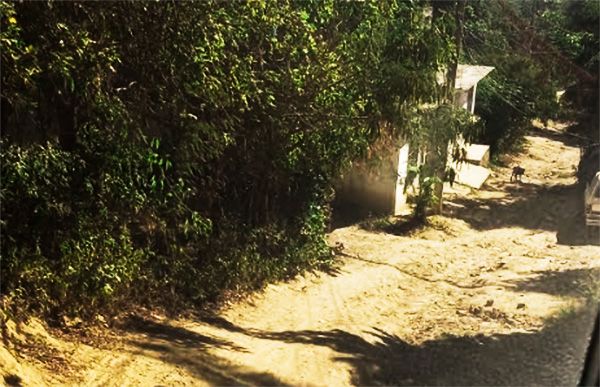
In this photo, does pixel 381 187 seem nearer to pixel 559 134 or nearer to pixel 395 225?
pixel 395 225

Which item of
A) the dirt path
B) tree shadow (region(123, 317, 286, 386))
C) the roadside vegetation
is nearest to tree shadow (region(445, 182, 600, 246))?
the dirt path

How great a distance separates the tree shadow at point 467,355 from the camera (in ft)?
17.5

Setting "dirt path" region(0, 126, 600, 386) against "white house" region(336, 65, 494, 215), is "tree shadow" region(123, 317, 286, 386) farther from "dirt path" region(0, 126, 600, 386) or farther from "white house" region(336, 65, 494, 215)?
"white house" region(336, 65, 494, 215)

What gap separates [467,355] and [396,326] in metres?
1.48

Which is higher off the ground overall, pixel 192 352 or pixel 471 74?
pixel 471 74

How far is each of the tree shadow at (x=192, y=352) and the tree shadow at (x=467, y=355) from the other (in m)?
0.84

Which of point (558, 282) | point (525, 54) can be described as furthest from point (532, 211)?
point (558, 282)

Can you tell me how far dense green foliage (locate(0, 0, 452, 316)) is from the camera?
4926 mm

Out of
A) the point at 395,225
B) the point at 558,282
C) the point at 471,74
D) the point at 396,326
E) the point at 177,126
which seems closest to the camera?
the point at 177,126

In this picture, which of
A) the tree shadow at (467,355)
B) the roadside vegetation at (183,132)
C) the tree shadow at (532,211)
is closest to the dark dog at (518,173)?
the tree shadow at (532,211)

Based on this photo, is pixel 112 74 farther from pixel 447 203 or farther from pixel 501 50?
pixel 501 50

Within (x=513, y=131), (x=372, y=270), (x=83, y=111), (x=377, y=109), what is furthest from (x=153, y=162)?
(x=513, y=131)

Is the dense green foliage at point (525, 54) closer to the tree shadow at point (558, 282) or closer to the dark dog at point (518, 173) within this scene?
the dark dog at point (518, 173)

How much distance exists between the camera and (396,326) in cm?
793
